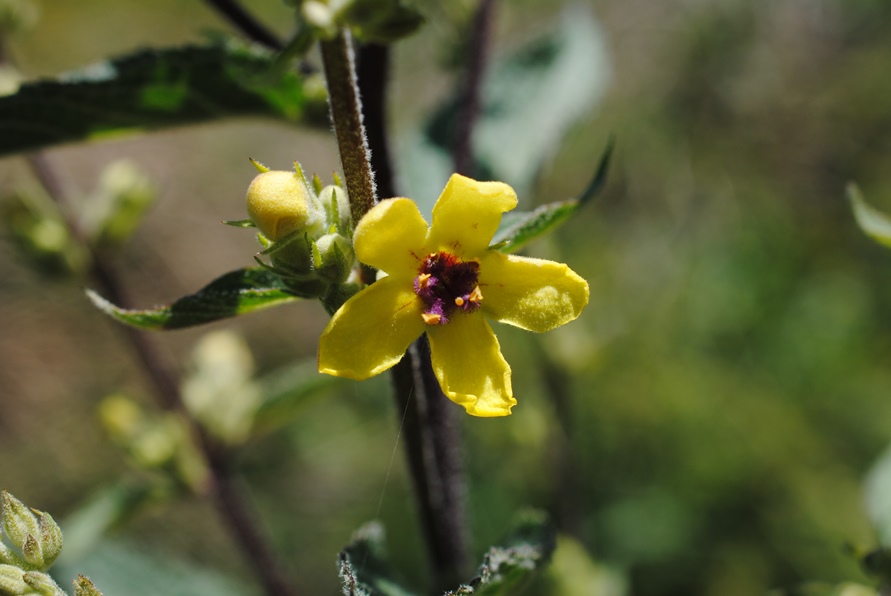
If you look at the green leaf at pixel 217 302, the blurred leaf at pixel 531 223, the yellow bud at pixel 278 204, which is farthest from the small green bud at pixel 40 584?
the blurred leaf at pixel 531 223

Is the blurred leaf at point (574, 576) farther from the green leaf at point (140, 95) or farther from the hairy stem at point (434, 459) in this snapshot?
the green leaf at point (140, 95)

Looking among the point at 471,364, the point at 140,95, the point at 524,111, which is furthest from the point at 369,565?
the point at 524,111

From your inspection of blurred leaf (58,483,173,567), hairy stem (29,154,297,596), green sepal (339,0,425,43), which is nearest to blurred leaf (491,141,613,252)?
green sepal (339,0,425,43)

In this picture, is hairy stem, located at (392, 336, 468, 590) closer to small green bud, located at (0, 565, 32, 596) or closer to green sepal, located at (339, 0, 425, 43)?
green sepal, located at (339, 0, 425, 43)

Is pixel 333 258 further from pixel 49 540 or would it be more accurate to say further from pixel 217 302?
pixel 49 540

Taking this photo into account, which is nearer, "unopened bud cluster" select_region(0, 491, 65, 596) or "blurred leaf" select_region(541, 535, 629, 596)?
"unopened bud cluster" select_region(0, 491, 65, 596)

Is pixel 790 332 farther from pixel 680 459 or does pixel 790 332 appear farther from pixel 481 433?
pixel 481 433

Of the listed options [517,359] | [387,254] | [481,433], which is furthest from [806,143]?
[387,254]
